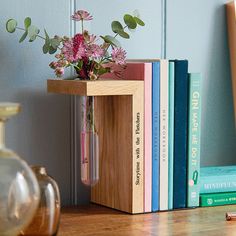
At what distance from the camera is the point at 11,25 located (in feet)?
5.40

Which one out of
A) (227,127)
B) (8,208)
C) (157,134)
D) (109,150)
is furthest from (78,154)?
(8,208)

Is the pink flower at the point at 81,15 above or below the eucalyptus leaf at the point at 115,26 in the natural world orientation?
above

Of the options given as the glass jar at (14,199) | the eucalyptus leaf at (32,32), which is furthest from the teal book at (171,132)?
the glass jar at (14,199)

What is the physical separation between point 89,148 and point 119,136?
0.08 meters

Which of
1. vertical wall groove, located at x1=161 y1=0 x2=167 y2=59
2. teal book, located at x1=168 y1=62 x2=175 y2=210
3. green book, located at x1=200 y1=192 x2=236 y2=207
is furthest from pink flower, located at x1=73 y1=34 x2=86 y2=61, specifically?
green book, located at x1=200 y1=192 x2=236 y2=207

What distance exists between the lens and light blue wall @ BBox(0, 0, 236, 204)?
1.72 meters

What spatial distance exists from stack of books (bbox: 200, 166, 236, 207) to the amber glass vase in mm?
616

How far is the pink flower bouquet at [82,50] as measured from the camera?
166 cm

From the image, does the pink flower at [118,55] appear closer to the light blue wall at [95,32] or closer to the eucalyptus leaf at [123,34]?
the eucalyptus leaf at [123,34]

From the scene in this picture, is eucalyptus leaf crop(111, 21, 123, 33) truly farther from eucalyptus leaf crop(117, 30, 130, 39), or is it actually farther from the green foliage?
the green foliage

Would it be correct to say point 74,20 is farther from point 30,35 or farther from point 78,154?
point 78,154

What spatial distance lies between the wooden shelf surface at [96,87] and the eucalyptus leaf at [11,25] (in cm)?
16

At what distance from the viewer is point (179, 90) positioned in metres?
1.75

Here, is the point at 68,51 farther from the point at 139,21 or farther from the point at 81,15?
the point at 139,21
